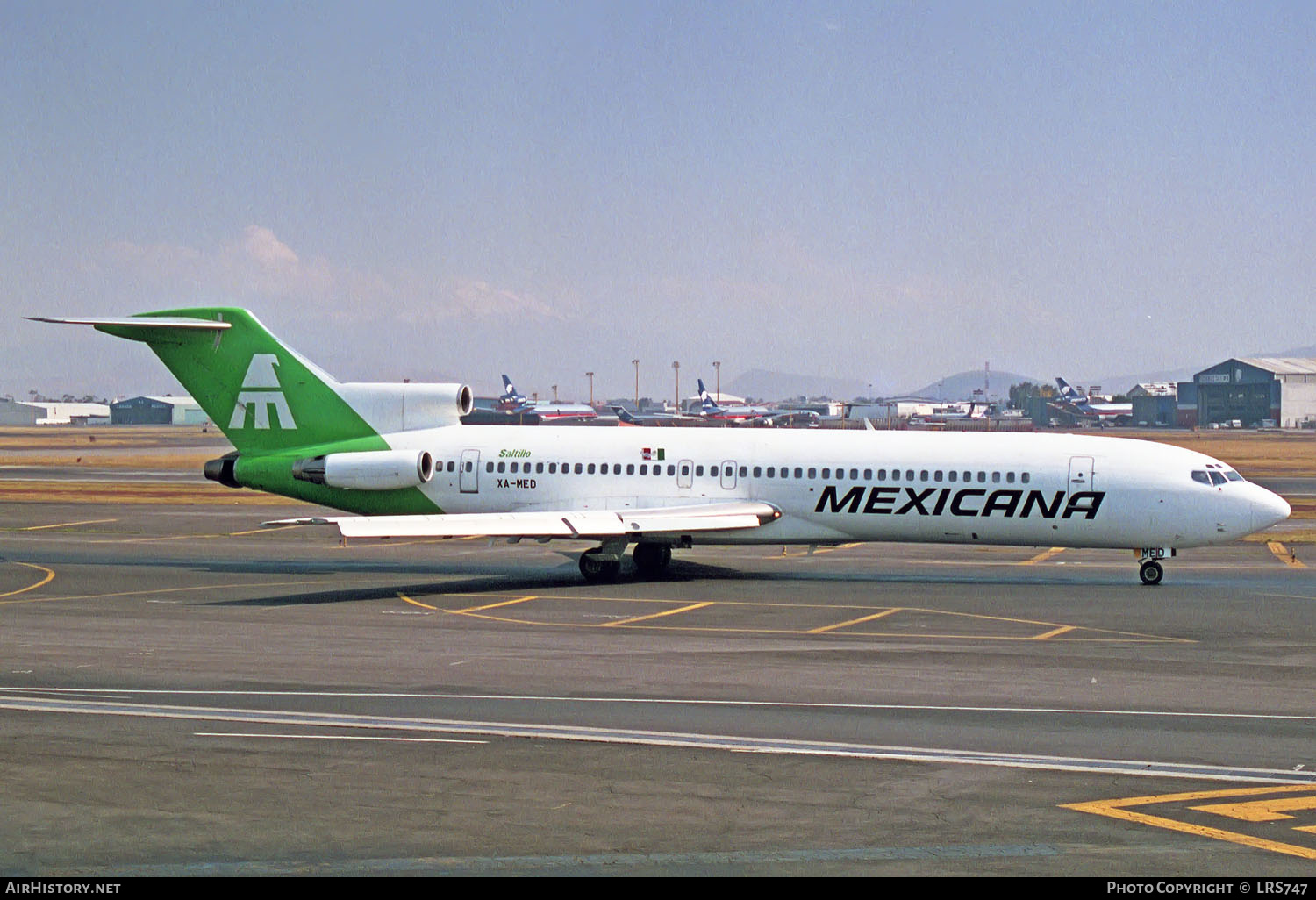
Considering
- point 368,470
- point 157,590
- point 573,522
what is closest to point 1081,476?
point 573,522

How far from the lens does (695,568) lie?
38.8m

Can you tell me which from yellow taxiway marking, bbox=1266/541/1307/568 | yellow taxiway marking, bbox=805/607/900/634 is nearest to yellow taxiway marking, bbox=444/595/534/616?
yellow taxiway marking, bbox=805/607/900/634

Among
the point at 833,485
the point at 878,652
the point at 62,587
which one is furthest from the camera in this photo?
the point at 833,485

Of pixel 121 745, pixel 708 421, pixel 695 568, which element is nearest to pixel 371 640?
pixel 121 745

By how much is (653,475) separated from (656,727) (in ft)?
65.6

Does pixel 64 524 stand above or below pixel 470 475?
below

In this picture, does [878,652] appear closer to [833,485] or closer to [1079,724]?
[1079,724]

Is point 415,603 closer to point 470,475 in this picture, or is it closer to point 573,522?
point 573,522

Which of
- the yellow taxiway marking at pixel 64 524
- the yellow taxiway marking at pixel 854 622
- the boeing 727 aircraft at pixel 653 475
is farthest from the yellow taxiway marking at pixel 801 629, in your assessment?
the yellow taxiway marking at pixel 64 524

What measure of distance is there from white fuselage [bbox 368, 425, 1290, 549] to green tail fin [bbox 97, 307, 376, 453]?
7.01 feet

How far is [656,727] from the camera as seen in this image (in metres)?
18.0

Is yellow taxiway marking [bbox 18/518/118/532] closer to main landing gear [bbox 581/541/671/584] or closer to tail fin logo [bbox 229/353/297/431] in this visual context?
tail fin logo [bbox 229/353/297/431]

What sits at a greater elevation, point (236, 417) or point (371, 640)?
point (236, 417)

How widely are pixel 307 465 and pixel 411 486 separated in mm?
2936
